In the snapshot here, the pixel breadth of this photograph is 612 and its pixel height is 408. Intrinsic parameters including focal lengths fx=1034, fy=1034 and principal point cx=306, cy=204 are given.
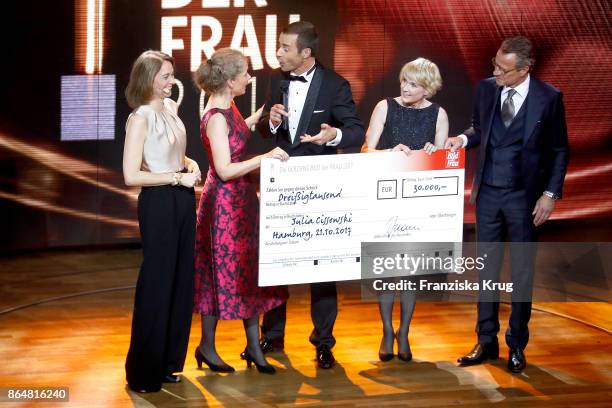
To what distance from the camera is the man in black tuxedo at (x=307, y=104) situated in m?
5.15

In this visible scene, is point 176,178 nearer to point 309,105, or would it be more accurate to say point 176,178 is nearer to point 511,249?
point 309,105

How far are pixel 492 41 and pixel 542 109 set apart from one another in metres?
3.19

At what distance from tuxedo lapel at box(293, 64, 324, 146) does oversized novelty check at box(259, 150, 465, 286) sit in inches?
10.2

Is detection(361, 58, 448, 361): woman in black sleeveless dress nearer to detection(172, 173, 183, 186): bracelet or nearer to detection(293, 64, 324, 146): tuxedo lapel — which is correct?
detection(293, 64, 324, 146): tuxedo lapel

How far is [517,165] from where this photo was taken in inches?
204

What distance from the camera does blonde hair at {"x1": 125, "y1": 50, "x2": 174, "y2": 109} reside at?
15.5 feet

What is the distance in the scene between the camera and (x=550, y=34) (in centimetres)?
823

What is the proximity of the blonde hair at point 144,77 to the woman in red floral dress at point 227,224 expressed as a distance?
0.92ft

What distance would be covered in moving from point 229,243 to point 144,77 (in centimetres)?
92

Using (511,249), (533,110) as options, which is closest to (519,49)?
(533,110)

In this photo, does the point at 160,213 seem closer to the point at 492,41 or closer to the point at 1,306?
the point at 1,306

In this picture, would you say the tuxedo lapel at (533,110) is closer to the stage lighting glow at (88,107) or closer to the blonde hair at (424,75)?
the blonde hair at (424,75)

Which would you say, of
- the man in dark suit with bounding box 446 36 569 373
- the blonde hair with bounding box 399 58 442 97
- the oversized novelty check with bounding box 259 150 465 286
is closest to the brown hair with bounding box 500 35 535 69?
the man in dark suit with bounding box 446 36 569 373

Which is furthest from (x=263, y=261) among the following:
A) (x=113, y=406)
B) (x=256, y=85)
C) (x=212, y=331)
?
(x=256, y=85)
